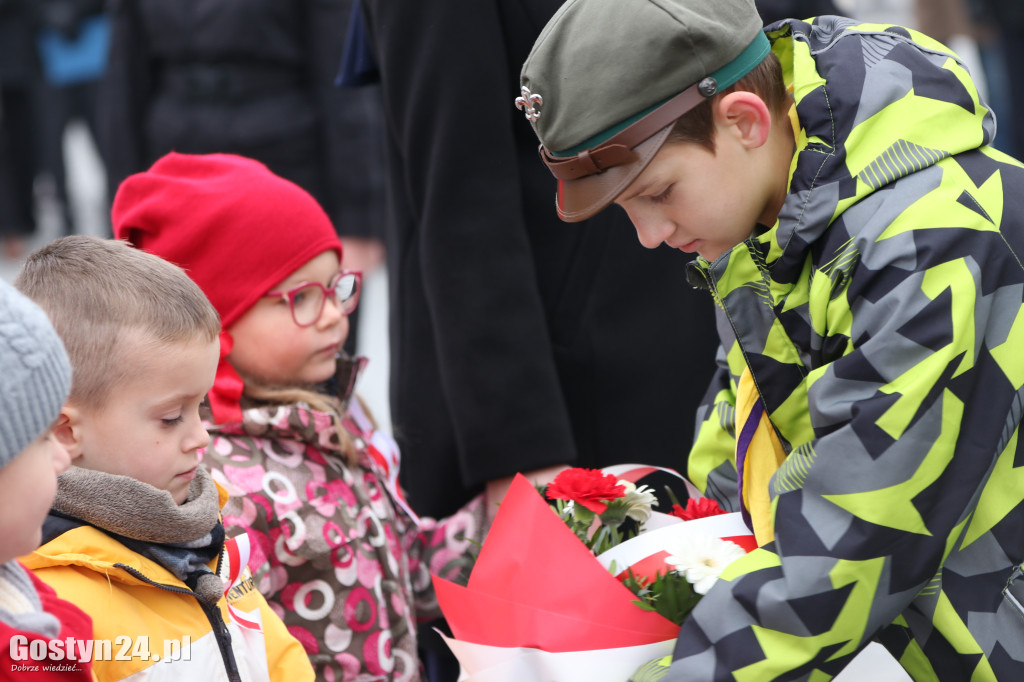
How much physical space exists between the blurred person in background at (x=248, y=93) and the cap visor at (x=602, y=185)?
87.4 inches

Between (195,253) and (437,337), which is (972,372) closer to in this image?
(437,337)

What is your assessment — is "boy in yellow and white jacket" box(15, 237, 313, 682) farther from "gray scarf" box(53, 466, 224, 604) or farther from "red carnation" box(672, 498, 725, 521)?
"red carnation" box(672, 498, 725, 521)

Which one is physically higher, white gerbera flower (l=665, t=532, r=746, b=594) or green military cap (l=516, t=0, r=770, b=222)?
green military cap (l=516, t=0, r=770, b=222)

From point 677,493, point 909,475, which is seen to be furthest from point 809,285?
point 677,493

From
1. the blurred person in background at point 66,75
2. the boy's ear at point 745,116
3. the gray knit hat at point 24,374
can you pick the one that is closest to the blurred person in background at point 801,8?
the boy's ear at point 745,116

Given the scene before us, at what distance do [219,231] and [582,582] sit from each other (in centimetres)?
101

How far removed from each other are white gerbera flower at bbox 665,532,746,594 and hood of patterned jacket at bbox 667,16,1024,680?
1.9 inches

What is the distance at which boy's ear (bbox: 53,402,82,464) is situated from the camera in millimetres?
1686

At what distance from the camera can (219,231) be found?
2260 mm

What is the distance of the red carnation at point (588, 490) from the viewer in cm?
184

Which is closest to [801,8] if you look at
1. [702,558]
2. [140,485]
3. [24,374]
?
[702,558]

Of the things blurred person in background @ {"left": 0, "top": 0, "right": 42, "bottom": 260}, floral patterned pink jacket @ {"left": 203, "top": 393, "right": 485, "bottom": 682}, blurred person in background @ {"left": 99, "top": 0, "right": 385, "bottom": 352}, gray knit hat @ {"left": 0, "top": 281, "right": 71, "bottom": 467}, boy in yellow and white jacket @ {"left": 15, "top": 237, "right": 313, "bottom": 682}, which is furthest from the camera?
blurred person in background @ {"left": 0, "top": 0, "right": 42, "bottom": 260}

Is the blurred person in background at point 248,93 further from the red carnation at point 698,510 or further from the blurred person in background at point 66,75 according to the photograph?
the blurred person in background at point 66,75

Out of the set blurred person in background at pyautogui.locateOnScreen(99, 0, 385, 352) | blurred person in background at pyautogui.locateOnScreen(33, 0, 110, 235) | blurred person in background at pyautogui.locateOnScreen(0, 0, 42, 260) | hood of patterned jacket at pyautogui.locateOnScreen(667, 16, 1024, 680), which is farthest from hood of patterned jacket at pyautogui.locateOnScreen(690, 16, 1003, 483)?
blurred person in background at pyautogui.locateOnScreen(0, 0, 42, 260)
